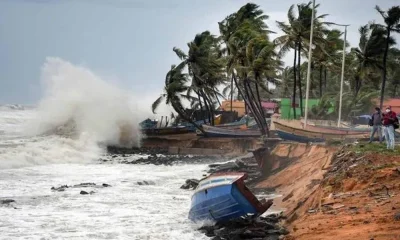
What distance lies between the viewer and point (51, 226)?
47.3 feet

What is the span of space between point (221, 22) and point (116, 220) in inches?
1590

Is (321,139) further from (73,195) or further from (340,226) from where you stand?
(340,226)

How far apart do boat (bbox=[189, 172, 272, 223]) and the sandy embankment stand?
1029 millimetres

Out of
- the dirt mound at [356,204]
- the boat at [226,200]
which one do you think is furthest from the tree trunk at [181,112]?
the boat at [226,200]

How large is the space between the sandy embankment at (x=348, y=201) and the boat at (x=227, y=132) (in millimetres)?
23358

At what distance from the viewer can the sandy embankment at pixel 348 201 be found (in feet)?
31.0

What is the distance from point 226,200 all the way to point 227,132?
30683 millimetres

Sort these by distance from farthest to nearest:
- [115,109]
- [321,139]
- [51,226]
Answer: [115,109] < [321,139] < [51,226]

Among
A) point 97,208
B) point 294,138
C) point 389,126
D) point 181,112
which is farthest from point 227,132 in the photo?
point 97,208

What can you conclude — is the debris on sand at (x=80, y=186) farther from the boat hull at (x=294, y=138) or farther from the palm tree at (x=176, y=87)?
the palm tree at (x=176, y=87)

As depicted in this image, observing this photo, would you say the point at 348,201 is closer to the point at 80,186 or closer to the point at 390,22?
the point at 80,186

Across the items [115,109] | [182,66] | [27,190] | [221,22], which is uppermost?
[221,22]

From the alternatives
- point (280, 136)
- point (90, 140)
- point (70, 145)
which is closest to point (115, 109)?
point (90, 140)

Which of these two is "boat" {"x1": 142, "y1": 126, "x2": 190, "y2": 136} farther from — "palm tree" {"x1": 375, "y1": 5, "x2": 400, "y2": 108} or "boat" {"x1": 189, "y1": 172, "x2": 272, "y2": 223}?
"boat" {"x1": 189, "y1": 172, "x2": 272, "y2": 223}
